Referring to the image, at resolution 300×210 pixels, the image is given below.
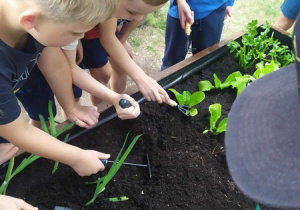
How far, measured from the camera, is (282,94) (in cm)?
91

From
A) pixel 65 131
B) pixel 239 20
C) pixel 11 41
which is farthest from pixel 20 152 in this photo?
pixel 239 20

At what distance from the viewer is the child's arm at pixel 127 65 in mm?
1461

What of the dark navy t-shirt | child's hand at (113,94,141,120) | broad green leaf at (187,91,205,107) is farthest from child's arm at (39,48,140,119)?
broad green leaf at (187,91,205,107)

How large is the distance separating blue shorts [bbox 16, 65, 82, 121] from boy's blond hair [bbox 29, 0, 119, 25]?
701mm

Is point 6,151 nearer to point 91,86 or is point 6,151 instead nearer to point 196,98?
point 91,86

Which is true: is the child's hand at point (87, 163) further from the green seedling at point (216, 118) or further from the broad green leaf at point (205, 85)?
the broad green leaf at point (205, 85)

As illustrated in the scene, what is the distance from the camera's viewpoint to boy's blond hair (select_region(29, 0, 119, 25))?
85 cm

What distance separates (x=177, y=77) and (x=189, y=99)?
0.55ft

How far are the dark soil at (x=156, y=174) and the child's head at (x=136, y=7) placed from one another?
44 cm

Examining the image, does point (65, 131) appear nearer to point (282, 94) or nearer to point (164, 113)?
point (164, 113)

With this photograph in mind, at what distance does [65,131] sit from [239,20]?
279cm

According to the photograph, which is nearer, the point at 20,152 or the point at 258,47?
the point at 20,152

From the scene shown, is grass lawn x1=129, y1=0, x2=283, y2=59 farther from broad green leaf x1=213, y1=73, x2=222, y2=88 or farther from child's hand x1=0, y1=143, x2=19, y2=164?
child's hand x1=0, y1=143, x2=19, y2=164

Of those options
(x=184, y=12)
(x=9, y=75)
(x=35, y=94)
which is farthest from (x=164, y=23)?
(x=9, y=75)
